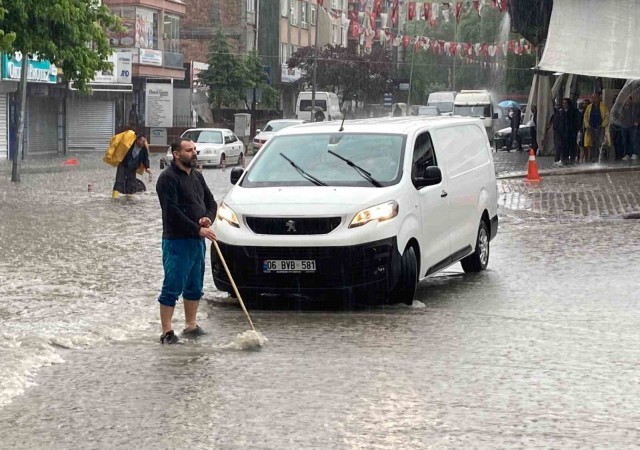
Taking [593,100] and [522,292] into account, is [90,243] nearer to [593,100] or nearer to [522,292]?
[522,292]

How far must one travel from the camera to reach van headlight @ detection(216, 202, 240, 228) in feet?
38.1

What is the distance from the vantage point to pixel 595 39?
111ft

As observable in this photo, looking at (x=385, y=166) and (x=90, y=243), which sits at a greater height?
(x=385, y=166)

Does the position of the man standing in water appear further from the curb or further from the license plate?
the curb

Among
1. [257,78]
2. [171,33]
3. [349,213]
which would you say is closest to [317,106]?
[257,78]

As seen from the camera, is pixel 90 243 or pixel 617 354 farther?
pixel 90 243

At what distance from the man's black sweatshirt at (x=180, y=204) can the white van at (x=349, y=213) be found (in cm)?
142

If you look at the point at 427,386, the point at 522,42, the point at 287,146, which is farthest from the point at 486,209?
the point at 522,42

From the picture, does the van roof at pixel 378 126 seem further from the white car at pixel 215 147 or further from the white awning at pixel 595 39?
the white car at pixel 215 147

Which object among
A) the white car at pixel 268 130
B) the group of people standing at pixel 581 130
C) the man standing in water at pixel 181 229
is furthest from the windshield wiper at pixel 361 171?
the white car at pixel 268 130

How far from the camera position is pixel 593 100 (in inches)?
1467

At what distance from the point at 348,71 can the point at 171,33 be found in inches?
1054

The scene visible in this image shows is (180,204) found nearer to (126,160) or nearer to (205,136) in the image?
(126,160)

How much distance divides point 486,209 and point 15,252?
5.97 m
